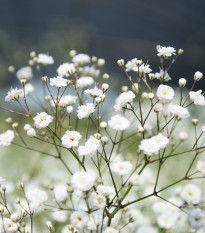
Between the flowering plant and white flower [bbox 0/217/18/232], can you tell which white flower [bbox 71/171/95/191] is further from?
white flower [bbox 0/217/18/232]

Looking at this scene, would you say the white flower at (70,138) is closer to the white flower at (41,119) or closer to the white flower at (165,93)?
the white flower at (41,119)

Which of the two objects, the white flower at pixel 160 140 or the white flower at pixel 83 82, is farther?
the white flower at pixel 83 82

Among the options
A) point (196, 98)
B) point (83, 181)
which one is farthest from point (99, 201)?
point (196, 98)

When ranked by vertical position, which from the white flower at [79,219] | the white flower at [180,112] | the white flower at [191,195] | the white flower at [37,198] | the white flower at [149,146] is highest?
the white flower at [180,112]

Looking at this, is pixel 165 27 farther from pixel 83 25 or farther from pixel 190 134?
pixel 190 134

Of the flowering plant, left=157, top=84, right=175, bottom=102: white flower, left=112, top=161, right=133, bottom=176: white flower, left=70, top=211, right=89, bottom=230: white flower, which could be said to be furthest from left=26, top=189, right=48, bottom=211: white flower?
left=157, top=84, right=175, bottom=102: white flower

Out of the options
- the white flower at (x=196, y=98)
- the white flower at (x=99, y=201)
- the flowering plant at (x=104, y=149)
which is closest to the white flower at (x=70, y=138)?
the flowering plant at (x=104, y=149)
